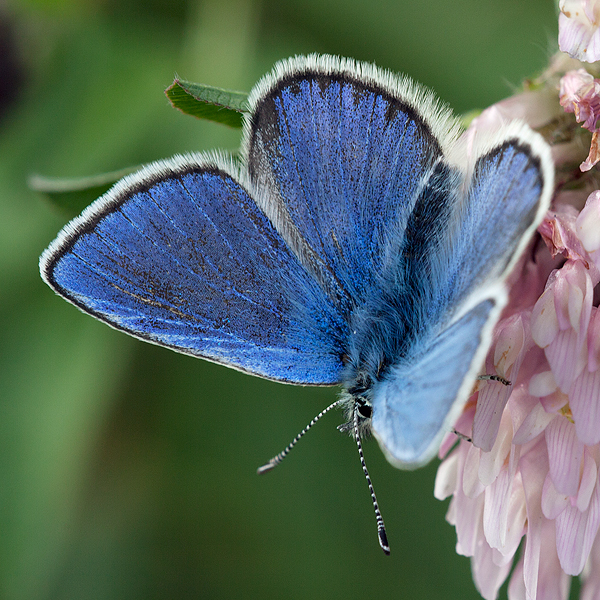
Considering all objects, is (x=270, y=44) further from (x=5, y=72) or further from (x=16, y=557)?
(x=16, y=557)

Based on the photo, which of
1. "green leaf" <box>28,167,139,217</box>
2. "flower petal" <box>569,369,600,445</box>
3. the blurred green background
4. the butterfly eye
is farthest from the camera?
the blurred green background

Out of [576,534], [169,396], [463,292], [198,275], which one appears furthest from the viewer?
[169,396]

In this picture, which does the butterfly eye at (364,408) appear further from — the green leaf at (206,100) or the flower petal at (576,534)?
the green leaf at (206,100)

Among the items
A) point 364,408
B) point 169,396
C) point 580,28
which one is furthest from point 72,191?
point 169,396

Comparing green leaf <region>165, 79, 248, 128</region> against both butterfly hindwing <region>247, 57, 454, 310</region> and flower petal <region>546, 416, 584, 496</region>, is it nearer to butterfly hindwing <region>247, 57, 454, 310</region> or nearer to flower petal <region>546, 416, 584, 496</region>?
butterfly hindwing <region>247, 57, 454, 310</region>

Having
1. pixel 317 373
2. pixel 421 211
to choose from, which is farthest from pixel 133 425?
pixel 421 211

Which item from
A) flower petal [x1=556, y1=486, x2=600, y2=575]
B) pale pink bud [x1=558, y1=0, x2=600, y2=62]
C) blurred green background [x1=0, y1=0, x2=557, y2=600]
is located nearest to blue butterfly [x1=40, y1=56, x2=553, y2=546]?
pale pink bud [x1=558, y1=0, x2=600, y2=62]

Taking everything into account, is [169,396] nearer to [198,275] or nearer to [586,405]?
[198,275]
